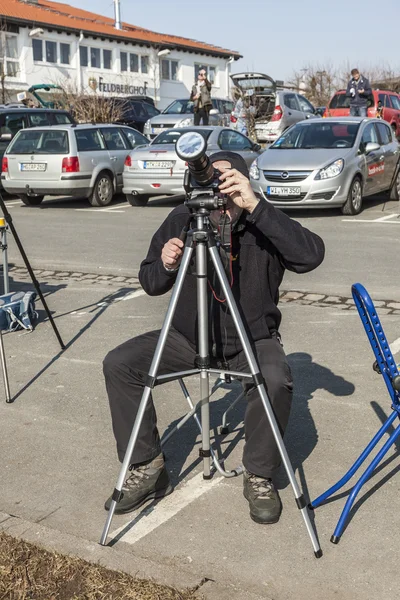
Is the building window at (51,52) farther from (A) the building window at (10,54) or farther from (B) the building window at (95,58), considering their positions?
(B) the building window at (95,58)

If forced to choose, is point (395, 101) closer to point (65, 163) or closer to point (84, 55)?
point (65, 163)

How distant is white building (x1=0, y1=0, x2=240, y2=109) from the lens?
44.5 m

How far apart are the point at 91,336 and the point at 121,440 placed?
3.26 m

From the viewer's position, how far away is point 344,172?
1428 cm

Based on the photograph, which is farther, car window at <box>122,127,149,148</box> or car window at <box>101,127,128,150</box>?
car window at <box>122,127,149,148</box>

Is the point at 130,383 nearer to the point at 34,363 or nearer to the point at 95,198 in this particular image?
the point at 34,363

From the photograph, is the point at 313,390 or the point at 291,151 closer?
the point at 313,390

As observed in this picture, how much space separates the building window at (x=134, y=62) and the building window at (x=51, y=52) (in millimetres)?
7114

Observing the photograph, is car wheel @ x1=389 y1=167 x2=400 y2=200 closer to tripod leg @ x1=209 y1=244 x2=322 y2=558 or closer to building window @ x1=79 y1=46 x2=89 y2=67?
tripod leg @ x1=209 y1=244 x2=322 y2=558

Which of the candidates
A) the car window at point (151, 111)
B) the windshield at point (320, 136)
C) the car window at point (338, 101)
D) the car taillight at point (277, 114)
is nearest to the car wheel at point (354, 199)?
the windshield at point (320, 136)

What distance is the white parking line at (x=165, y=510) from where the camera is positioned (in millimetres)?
3828

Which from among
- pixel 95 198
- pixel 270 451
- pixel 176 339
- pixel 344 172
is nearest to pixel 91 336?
pixel 176 339

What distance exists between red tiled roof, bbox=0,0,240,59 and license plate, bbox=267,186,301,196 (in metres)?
32.0

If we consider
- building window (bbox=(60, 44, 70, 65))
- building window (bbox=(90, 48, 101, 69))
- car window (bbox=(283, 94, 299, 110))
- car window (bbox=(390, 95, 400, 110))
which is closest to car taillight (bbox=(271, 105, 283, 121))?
car window (bbox=(283, 94, 299, 110))
